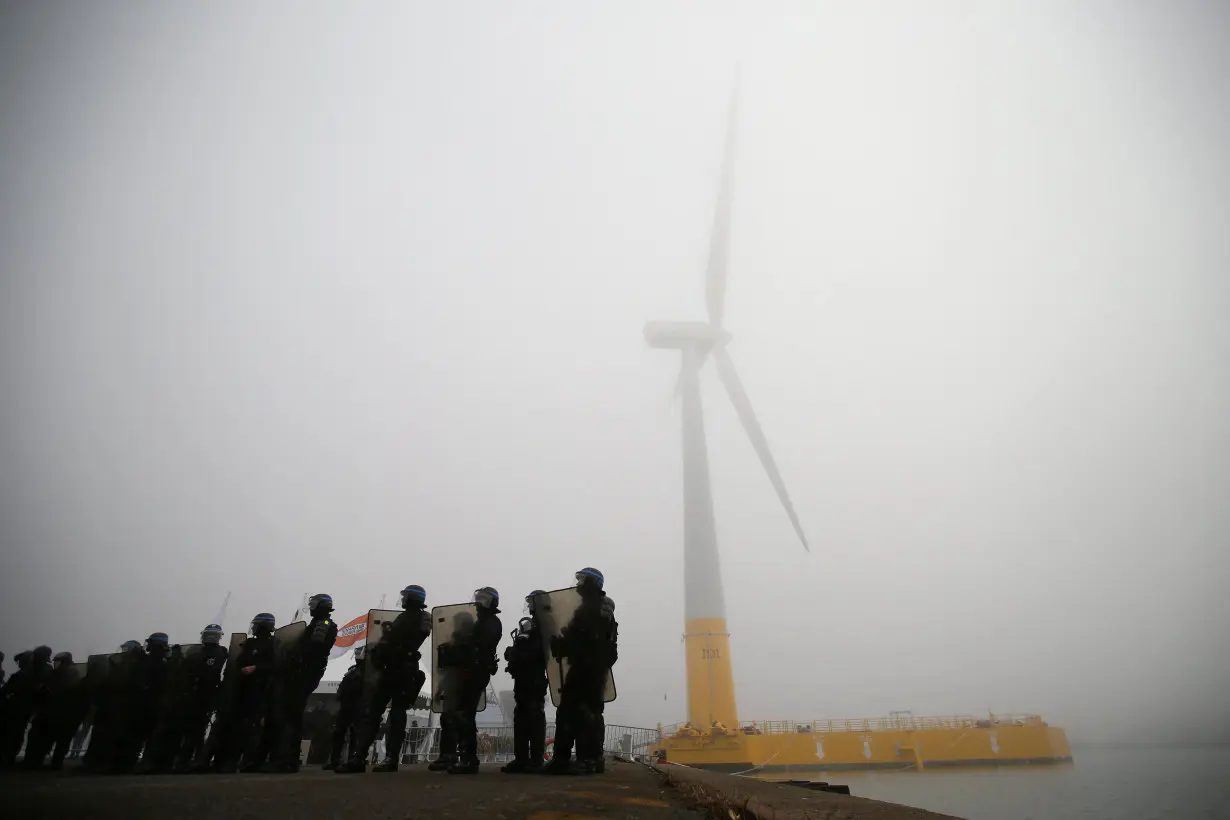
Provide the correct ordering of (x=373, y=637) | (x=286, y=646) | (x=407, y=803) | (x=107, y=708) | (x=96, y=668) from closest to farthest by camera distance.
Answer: (x=407, y=803), (x=373, y=637), (x=286, y=646), (x=107, y=708), (x=96, y=668)

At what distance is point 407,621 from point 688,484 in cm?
3367

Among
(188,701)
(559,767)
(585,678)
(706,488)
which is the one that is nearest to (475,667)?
(585,678)

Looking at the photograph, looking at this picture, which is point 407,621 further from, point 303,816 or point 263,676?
point 303,816

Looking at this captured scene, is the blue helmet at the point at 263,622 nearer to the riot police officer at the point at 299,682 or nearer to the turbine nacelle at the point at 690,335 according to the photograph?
the riot police officer at the point at 299,682

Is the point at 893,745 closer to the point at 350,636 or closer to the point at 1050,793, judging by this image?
the point at 1050,793

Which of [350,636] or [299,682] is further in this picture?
[350,636]

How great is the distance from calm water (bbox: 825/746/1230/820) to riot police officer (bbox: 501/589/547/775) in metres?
24.3

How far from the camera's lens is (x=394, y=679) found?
7.45m

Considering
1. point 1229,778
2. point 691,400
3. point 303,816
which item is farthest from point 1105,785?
point 303,816

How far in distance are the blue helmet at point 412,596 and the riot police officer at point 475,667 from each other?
838mm

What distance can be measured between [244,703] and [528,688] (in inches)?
164

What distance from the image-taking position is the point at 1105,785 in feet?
122

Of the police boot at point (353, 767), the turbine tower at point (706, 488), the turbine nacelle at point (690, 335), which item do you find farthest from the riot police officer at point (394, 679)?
the turbine nacelle at point (690, 335)

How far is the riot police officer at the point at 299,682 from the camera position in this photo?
789cm
